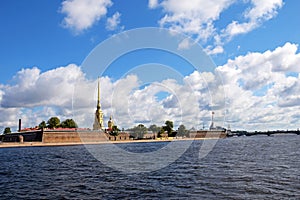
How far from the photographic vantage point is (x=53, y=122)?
5182 inches

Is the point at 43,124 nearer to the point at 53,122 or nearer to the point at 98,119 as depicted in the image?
the point at 53,122

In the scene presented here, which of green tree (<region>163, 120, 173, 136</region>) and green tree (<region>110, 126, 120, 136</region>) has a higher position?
green tree (<region>163, 120, 173, 136</region>)

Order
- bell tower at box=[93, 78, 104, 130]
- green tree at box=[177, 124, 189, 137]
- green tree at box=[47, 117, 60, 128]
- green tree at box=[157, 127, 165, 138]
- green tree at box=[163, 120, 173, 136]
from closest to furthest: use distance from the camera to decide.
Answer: green tree at box=[47, 117, 60, 128], bell tower at box=[93, 78, 104, 130], green tree at box=[157, 127, 165, 138], green tree at box=[163, 120, 173, 136], green tree at box=[177, 124, 189, 137]

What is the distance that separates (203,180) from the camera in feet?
70.5

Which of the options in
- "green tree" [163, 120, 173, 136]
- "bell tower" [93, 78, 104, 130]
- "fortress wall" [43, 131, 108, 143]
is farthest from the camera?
"green tree" [163, 120, 173, 136]

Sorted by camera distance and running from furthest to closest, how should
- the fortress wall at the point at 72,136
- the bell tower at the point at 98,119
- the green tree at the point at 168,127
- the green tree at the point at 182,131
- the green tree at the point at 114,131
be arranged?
the green tree at the point at 182,131, the green tree at the point at 168,127, the bell tower at the point at 98,119, the green tree at the point at 114,131, the fortress wall at the point at 72,136

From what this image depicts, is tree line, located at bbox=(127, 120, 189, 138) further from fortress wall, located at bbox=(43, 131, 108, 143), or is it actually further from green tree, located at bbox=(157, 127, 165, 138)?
fortress wall, located at bbox=(43, 131, 108, 143)

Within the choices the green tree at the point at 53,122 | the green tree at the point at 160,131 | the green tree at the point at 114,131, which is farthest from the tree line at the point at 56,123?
the green tree at the point at 160,131

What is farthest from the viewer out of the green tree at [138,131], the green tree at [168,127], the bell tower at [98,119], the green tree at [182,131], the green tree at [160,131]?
the green tree at [182,131]

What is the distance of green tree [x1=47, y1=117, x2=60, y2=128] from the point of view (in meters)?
131

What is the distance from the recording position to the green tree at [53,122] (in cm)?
13100

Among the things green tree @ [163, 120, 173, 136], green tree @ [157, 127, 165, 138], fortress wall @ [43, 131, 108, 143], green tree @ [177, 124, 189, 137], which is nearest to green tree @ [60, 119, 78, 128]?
fortress wall @ [43, 131, 108, 143]

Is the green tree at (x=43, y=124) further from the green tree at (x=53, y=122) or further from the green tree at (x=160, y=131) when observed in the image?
the green tree at (x=160, y=131)

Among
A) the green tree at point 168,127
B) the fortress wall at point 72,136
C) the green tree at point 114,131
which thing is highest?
the green tree at point 168,127
